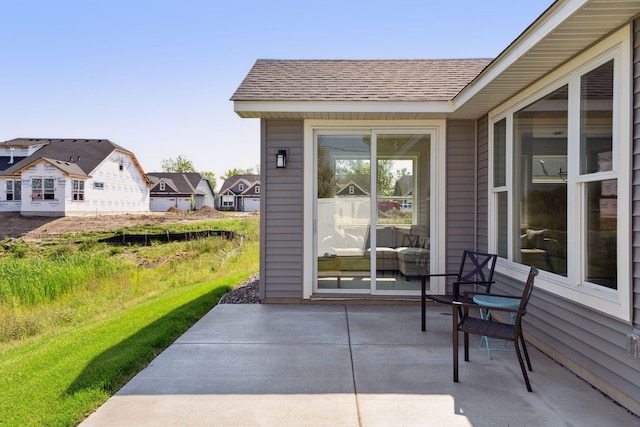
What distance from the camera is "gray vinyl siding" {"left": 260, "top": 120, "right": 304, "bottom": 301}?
214 inches

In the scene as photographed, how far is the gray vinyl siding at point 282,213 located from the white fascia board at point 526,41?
2.31m

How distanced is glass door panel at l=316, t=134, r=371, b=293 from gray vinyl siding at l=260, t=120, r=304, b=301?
0.91 ft

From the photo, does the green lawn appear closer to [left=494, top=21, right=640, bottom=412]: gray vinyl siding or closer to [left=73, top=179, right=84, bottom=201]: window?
[left=494, top=21, right=640, bottom=412]: gray vinyl siding

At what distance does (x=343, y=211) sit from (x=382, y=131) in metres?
1.18

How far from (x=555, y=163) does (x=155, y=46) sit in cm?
1349

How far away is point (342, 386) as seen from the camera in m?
2.91

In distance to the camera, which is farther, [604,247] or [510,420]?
[604,247]

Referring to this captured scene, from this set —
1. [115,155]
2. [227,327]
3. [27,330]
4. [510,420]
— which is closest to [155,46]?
[27,330]

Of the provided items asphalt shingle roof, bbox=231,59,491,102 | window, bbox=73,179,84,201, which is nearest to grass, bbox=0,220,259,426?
asphalt shingle roof, bbox=231,59,491,102

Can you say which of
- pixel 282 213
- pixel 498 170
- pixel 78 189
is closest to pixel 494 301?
pixel 498 170

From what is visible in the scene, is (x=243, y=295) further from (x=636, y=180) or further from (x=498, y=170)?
(x=636, y=180)

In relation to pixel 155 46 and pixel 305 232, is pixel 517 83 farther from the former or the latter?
pixel 155 46

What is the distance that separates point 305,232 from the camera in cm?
545

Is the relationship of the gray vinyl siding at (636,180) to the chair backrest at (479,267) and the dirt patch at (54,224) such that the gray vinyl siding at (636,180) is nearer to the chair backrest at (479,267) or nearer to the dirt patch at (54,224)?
the chair backrest at (479,267)
